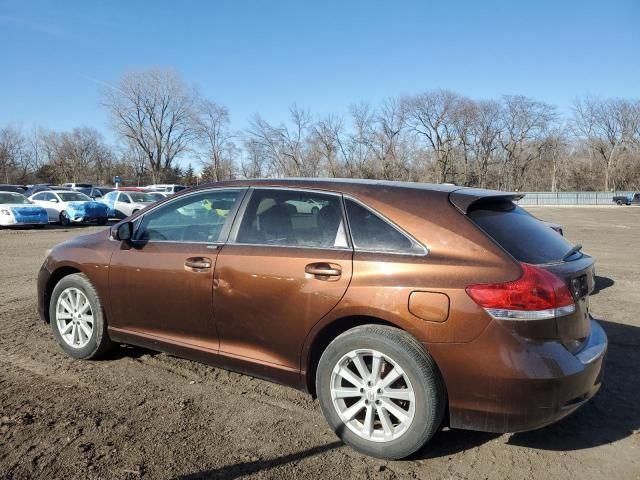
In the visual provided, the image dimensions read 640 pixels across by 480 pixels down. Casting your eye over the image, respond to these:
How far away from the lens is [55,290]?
460 centimetres

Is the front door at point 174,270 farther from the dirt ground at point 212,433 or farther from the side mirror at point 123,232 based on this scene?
the dirt ground at point 212,433

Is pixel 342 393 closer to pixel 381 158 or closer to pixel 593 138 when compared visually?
pixel 381 158

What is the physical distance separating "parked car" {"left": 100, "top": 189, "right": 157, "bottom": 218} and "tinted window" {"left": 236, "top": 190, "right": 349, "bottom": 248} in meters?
24.8

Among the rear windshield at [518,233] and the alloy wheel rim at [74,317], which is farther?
the alloy wheel rim at [74,317]

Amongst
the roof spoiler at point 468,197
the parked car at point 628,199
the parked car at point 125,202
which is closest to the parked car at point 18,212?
the parked car at point 125,202

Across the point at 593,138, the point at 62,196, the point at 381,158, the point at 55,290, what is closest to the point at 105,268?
the point at 55,290

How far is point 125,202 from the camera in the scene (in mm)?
27672

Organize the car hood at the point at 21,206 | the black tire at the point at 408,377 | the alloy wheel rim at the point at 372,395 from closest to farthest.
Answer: the black tire at the point at 408,377 → the alloy wheel rim at the point at 372,395 → the car hood at the point at 21,206

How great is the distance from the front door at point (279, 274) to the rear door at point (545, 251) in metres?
0.88

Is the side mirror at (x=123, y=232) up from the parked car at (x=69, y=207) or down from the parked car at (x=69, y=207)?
up

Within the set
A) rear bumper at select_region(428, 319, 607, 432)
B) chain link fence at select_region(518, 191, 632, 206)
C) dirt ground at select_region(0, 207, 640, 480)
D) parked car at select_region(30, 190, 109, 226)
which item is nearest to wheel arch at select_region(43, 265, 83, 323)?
dirt ground at select_region(0, 207, 640, 480)

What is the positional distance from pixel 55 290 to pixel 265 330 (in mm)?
2369

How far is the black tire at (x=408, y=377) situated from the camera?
2797mm

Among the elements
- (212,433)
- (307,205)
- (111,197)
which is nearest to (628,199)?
(111,197)
